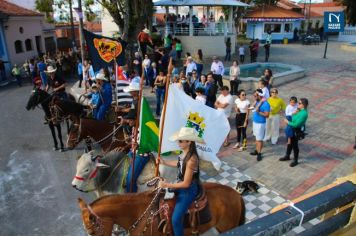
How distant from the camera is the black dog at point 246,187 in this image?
7.35 metres

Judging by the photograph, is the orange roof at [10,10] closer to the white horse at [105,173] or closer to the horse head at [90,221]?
the white horse at [105,173]

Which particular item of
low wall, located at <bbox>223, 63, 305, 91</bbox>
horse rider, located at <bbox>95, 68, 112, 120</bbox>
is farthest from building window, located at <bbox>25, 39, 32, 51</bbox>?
horse rider, located at <bbox>95, 68, 112, 120</bbox>

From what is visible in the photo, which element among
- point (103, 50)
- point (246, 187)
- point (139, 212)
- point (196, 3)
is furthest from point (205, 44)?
point (139, 212)

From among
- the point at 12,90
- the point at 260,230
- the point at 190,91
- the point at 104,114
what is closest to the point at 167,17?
the point at 12,90

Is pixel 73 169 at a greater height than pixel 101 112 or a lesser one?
lesser

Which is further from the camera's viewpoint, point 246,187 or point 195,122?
point 246,187

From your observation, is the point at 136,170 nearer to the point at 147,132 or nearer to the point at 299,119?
the point at 147,132

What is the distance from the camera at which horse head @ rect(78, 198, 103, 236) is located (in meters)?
4.02

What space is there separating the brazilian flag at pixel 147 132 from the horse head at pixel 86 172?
29.4 inches

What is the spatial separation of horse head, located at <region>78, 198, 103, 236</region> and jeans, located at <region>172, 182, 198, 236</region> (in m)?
1.05

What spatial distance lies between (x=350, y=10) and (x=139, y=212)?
41480mm

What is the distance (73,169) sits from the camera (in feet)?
28.7

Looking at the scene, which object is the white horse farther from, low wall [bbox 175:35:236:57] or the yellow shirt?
low wall [bbox 175:35:236:57]

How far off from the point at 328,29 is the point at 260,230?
89.7ft
